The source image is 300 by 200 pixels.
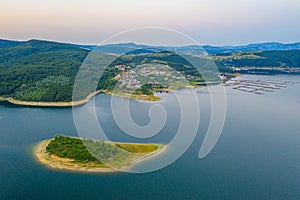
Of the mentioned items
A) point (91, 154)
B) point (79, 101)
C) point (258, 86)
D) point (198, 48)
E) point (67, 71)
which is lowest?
point (91, 154)

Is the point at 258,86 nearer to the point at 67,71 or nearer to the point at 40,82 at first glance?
the point at 67,71

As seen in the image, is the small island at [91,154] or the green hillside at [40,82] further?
the green hillside at [40,82]

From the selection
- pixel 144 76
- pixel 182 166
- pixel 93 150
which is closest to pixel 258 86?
pixel 144 76

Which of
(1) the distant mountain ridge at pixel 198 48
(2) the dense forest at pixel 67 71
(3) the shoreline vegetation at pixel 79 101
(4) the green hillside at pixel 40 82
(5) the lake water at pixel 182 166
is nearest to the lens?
(5) the lake water at pixel 182 166

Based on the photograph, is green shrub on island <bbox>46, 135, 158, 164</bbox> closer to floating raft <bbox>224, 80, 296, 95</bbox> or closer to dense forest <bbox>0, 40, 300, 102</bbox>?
dense forest <bbox>0, 40, 300, 102</bbox>

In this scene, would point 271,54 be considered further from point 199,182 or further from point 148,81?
point 199,182

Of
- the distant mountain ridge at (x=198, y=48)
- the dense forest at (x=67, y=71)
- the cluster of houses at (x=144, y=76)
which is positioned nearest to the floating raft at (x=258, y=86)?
the dense forest at (x=67, y=71)

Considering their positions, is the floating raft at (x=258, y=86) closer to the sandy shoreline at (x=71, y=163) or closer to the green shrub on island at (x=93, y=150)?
the green shrub on island at (x=93, y=150)
